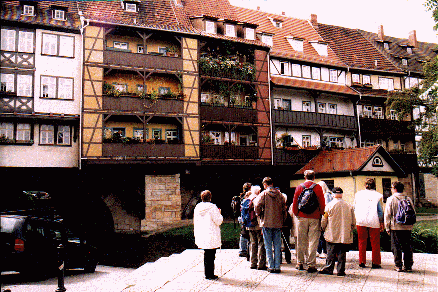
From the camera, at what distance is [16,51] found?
23422 mm

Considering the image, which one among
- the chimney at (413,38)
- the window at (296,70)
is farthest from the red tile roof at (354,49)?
the chimney at (413,38)

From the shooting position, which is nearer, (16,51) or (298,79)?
(16,51)

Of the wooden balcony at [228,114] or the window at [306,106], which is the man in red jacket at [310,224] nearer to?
the wooden balcony at [228,114]

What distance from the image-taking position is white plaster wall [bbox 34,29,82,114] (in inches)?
934

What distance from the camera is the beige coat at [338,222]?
8.23 meters

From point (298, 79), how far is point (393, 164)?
9.04 metres

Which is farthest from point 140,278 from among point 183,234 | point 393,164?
point 393,164

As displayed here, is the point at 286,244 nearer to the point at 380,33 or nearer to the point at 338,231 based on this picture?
the point at 338,231

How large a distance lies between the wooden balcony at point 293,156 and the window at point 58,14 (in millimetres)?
15497

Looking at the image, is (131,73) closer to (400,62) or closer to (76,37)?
(76,37)

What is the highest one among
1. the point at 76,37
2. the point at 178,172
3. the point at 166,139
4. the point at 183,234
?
the point at 76,37

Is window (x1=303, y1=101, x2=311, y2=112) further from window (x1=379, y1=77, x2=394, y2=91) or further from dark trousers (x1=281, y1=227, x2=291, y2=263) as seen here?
dark trousers (x1=281, y1=227, x2=291, y2=263)

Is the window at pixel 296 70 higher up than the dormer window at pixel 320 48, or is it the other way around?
the dormer window at pixel 320 48

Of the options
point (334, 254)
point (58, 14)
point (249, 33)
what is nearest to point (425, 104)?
point (249, 33)
